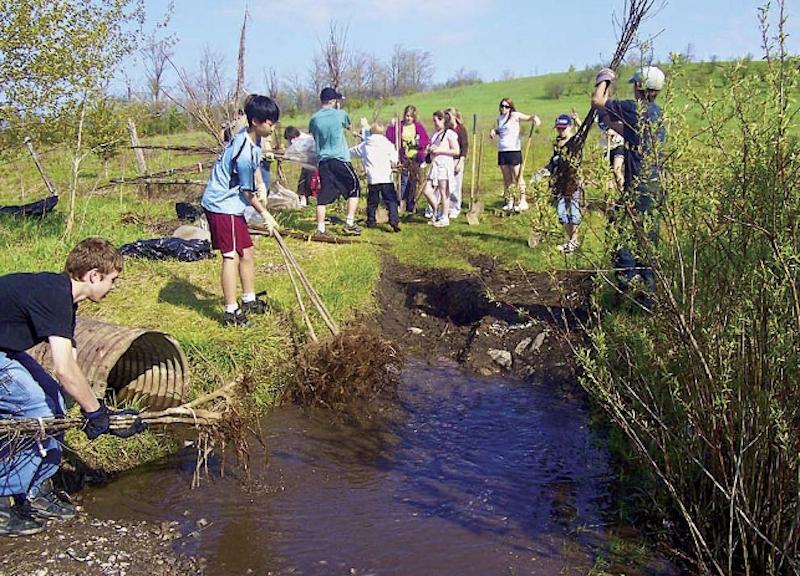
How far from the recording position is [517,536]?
446 centimetres

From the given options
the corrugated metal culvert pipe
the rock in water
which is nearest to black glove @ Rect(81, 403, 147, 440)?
the corrugated metal culvert pipe

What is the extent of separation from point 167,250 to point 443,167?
16.1 feet

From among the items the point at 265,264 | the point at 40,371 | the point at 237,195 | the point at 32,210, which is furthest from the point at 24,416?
the point at 32,210

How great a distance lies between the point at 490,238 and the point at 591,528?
7303 millimetres

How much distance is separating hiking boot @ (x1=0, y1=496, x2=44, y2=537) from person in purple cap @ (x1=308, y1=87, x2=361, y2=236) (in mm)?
7271

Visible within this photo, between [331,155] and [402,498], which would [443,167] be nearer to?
[331,155]

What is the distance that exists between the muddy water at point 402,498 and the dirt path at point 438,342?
0.25m

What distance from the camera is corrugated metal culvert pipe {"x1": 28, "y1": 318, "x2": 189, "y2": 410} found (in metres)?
5.16

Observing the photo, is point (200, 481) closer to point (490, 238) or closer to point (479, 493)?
point (479, 493)

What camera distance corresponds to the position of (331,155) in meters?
11.2

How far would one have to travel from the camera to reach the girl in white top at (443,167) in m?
12.4

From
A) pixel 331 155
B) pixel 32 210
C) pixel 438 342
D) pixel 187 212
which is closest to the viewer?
pixel 438 342

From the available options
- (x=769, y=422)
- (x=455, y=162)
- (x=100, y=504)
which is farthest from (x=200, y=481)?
(x=455, y=162)

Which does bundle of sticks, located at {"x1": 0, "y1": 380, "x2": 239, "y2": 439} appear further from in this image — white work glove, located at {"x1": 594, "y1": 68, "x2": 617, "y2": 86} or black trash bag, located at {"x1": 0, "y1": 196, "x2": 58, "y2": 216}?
black trash bag, located at {"x1": 0, "y1": 196, "x2": 58, "y2": 216}
